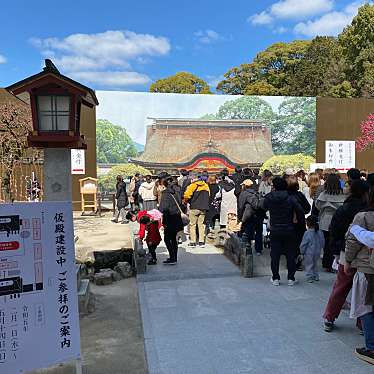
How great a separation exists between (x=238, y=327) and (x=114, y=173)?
15877 millimetres

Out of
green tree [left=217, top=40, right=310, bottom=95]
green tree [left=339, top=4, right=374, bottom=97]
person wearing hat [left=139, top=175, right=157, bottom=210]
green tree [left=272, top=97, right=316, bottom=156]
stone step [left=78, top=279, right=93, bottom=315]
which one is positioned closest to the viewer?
stone step [left=78, top=279, right=93, bottom=315]

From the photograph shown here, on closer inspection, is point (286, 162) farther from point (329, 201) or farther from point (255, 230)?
point (329, 201)

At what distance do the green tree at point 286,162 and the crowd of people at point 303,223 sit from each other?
1136 centimetres

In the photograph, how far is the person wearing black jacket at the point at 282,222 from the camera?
512 cm

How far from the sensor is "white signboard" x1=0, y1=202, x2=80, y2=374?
2.52 m

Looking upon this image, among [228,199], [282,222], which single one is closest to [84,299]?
[282,222]

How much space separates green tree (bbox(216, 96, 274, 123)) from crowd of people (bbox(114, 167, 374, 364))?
442 inches

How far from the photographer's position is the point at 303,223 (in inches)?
219

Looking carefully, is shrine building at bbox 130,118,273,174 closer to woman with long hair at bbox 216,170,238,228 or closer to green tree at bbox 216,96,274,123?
green tree at bbox 216,96,274,123

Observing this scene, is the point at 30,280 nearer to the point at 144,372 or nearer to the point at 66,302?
the point at 66,302

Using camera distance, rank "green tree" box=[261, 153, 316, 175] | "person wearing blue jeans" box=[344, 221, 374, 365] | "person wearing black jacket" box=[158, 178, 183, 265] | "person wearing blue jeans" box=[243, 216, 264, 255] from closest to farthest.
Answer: "person wearing blue jeans" box=[344, 221, 374, 365], "person wearing black jacket" box=[158, 178, 183, 265], "person wearing blue jeans" box=[243, 216, 264, 255], "green tree" box=[261, 153, 316, 175]

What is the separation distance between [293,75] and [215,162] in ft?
52.8

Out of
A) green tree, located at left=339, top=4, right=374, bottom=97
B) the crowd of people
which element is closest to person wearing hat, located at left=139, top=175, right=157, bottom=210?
the crowd of people

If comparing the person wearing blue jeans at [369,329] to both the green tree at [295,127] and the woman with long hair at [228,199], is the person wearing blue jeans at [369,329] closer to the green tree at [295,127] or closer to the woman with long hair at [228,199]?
the woman with long hair at [228,199]
